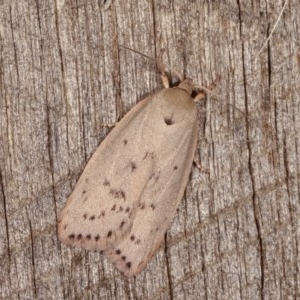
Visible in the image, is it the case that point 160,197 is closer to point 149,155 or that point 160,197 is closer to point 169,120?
point 149,155

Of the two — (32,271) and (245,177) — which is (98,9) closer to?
(245,177)

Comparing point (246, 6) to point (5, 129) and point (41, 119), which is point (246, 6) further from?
point (5, 129)

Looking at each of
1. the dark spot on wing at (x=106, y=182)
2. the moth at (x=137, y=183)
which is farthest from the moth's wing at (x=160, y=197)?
the dark spot on wing at (x=106, y=182)

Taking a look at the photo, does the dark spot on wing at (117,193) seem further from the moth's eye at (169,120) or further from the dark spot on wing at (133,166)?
the moth's eye at (169,120)

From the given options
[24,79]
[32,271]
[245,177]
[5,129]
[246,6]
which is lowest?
[32,271]

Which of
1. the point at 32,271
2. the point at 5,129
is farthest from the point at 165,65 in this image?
the point at 32,271

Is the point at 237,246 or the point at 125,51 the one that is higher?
the point at 125,51

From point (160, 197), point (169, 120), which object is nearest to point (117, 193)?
point (160, 197)
